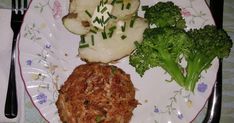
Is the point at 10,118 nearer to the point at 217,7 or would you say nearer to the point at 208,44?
the point at 208,44

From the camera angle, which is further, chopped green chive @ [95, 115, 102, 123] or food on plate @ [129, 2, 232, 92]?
food on plate @ [129, 2, 232, 92]

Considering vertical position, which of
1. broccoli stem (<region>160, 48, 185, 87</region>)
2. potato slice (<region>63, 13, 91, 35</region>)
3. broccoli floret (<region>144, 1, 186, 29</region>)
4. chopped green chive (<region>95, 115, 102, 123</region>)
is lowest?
chopped green chive (<region>95, 115, 102, 123</region>)

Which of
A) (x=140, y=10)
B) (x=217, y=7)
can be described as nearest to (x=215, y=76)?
(x=217, y=7)

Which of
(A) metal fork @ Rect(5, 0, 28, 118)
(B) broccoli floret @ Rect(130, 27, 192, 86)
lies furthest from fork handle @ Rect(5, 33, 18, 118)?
(B) broccoli floret @ Rect(130, 27, 192, 86)

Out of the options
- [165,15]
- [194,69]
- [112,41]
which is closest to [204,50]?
[194,69]

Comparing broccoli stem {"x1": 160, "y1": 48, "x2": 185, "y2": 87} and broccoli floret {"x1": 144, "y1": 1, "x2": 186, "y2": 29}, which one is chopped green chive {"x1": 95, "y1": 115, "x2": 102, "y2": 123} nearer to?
broccoli stem {"x1": 160, "y1": 48, "x2": 185, "y2": 87}

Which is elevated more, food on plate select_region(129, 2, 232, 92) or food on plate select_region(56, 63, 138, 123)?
food on plate select_region(129, 2, 232, 92)

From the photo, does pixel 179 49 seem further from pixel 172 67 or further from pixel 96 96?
pixel 96 96
